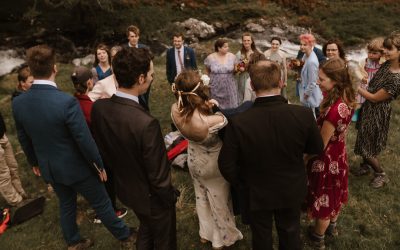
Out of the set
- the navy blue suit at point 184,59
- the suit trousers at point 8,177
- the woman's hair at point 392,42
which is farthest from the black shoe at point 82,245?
the woman's hair at point 392,42

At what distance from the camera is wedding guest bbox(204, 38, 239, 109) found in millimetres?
7234

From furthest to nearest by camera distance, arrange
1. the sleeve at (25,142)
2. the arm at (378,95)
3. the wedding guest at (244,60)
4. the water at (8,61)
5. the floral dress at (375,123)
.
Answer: the water at (8,61) → the wedding guest at (244,60) → the floral dress at (375,123) → the arm at (378,95) → the sleeve at (25,142)

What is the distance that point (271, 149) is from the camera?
3002 millimetres

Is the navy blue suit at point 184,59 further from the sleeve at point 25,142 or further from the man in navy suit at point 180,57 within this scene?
the sleeve at point 25,142

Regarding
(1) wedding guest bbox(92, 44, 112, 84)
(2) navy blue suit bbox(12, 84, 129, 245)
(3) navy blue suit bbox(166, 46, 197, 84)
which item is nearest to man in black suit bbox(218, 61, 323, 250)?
(2) navy blue suit bbox(12, 84, 129, 245)

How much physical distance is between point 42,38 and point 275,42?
15.5 meters

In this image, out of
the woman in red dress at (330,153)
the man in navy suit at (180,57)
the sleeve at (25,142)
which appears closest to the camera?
the woman in red dress at (330,153)

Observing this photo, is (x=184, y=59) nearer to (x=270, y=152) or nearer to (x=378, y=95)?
(x=378, y=95)

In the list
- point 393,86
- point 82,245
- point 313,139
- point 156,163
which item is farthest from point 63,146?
point 393,86

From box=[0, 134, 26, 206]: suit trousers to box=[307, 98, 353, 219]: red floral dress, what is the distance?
4274 mm

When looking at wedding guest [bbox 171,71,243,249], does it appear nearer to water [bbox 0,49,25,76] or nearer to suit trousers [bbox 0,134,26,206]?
suit trousers [bbox 0,134,26,206]

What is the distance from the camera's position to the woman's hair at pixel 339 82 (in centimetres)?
341

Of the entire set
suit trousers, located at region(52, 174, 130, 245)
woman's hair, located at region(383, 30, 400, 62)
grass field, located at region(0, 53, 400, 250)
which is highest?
woman's hair, located at region(383, 30, 400, 62)

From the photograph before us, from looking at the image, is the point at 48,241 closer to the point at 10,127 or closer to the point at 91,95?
the point at 91,95
